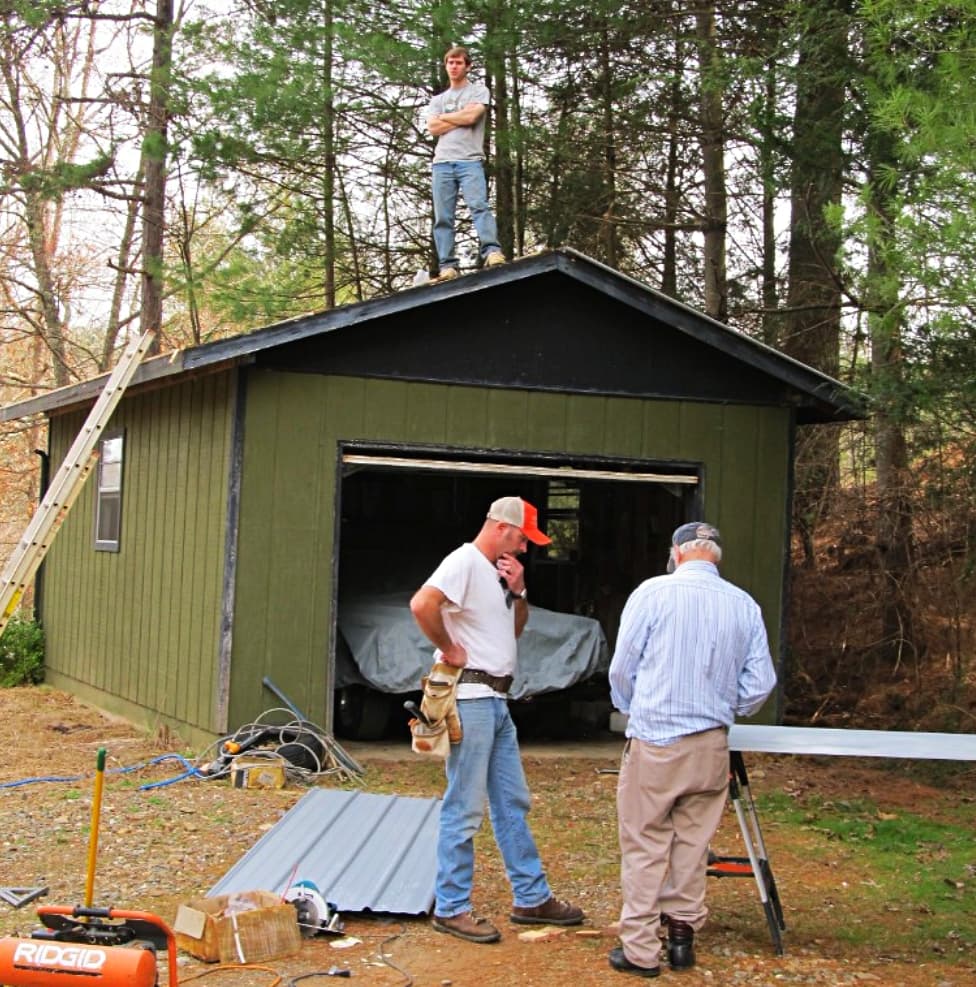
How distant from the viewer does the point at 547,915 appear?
Result: 5.72 meters

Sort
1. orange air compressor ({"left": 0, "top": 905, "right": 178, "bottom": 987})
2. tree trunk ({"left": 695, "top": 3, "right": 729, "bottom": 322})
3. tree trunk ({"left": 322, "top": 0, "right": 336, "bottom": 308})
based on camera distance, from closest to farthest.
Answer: orange air compressor ({"left": 0, "top": 905, "right": 178, "bottom": 987}) → tree trunk ({"left": 695, "top": 3, "right": 729, "bottom": 322}) → tree trunk ({"left": 322, "top": 0, "right": 336, "bottom": 308})

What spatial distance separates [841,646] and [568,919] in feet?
27.6

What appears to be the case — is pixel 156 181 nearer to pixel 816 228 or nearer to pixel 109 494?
pixel 109 494

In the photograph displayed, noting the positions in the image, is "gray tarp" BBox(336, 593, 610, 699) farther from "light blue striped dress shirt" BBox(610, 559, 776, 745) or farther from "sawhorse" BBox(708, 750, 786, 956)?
"light blue striped dress shirt" BBox(610, 559, 776, 745)

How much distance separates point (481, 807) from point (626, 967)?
892mm

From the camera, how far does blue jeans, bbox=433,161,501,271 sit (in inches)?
396

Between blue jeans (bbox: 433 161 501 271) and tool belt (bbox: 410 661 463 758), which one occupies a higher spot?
blue jeans (bbox: 433 161 501 271)

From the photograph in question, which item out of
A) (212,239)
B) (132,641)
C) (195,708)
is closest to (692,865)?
(195,708)

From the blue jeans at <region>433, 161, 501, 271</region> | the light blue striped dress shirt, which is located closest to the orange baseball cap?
the light blue striped dress shirt

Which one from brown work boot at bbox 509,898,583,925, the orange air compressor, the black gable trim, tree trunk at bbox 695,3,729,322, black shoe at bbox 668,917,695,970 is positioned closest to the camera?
the orange air compressor

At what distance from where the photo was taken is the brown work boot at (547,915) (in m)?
5.71

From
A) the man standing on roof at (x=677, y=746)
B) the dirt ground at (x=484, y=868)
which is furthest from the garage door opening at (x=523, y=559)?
the man standing on roof at (x=677, y=746)

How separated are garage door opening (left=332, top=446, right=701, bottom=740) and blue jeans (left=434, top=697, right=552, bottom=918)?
14.4ft

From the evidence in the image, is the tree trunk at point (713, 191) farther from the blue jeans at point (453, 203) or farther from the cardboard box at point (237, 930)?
the cardboard box at point (237, 930)
